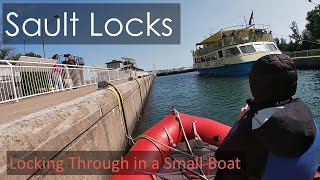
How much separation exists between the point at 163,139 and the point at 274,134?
13.3 feet

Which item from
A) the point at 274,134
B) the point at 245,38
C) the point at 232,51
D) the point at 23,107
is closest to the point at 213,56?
the point at 232,51

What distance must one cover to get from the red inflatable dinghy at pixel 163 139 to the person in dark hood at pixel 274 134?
2792 millimetres

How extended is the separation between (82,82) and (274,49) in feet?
98.6

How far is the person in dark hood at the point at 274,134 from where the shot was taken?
185 cm

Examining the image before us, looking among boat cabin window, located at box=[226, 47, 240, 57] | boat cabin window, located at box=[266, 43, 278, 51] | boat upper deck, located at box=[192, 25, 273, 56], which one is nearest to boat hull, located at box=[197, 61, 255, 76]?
boat cabin window, located at box=[226, 47, 240, 57]

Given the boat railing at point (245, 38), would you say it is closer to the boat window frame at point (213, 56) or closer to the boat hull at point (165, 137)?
the boat window frame at point (213, 56)

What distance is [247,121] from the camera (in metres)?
1.98

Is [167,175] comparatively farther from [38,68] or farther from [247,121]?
[38,68]

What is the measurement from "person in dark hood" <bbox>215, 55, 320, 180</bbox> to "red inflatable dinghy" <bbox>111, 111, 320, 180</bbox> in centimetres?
279

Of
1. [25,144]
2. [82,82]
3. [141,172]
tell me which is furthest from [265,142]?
[82,82]

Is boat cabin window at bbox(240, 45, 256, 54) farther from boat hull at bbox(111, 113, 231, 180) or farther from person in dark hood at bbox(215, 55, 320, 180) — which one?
person in dark hood at bbox(215, 55, 320, 180)

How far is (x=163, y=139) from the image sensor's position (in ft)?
19.0

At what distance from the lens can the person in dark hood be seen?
1852 mm

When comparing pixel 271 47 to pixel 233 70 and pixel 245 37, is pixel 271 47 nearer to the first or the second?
pixel 245 37
